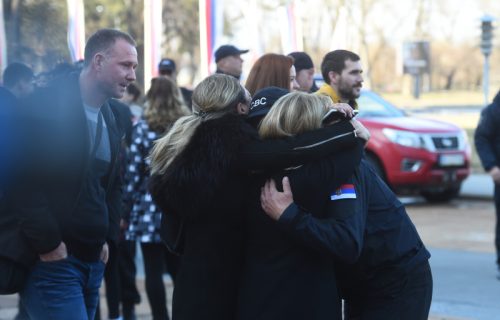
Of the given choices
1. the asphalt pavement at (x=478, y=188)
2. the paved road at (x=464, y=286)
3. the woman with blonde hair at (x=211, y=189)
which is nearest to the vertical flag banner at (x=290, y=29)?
the paved road at (x=464, y=286)

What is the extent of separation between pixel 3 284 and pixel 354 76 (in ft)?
10.0

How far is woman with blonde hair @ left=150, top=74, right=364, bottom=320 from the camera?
3.33 m

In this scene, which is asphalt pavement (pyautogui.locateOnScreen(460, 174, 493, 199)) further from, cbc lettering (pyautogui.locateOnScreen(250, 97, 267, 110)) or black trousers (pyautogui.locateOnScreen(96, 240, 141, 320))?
cbc lettering (pyautogui.locateOnScreen(250, 97, 267, 110))

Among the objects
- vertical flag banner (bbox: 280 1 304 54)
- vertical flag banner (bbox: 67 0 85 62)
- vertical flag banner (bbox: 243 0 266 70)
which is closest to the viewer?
vertical flag banner (bbox: 280 1 304 54)

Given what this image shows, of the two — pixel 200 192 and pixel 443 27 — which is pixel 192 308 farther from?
pixel 443 27

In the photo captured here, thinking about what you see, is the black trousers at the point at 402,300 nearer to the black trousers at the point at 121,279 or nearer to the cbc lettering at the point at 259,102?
the cbc lettering at the point at 259,102

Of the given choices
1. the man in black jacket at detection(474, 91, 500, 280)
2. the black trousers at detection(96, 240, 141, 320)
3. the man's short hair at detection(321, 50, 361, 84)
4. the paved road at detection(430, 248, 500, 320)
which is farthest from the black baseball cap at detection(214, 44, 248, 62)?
the paved road at detection(430, 248, 500, 320)

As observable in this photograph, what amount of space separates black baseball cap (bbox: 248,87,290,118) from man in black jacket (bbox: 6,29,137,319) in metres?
0.89

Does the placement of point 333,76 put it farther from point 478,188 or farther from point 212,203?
point 478,188

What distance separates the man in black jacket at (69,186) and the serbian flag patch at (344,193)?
4.10 feet

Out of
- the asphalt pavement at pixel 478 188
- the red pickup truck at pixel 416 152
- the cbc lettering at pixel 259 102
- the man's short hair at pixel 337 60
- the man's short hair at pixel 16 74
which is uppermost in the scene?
the man's short hair at pixel 337 60

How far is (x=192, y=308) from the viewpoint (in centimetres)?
341

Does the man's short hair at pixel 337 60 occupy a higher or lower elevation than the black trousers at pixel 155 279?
higher

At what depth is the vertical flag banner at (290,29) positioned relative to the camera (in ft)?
36.9
